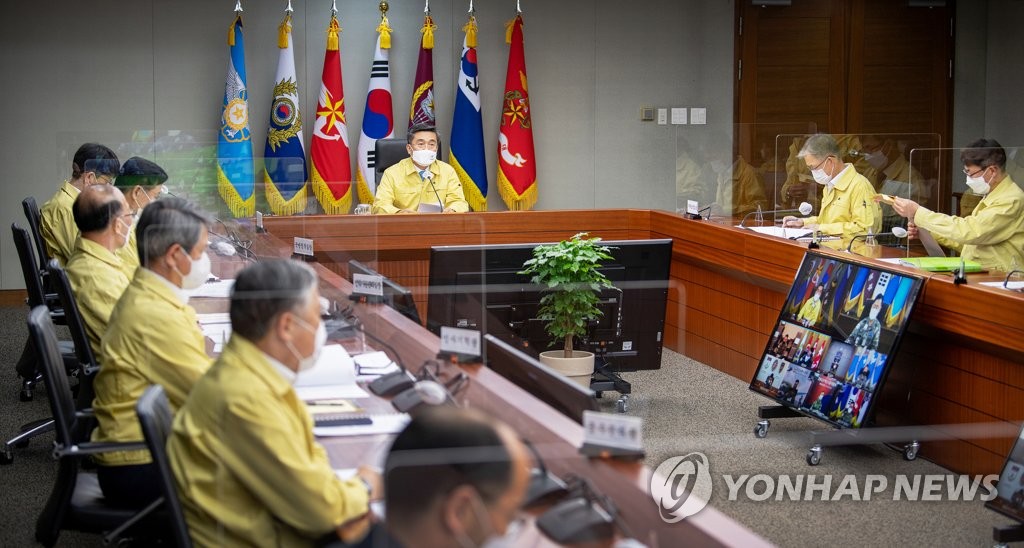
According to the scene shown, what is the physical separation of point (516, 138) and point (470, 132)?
34 centimetres

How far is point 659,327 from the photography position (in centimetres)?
465

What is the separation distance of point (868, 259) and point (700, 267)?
1446mm

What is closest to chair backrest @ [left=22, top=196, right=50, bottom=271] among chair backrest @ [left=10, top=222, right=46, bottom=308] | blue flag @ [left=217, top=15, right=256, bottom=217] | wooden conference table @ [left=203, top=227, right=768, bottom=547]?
chair backrest @ [left=10, top=222, right=46, bottom=308]

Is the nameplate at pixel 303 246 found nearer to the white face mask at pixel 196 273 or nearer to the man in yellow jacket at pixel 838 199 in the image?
the white face mask at pixel 196 273

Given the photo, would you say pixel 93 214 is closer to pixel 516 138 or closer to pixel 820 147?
pixel 820 147

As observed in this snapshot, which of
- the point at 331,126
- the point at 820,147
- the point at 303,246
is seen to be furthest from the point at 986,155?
the point at 331,126

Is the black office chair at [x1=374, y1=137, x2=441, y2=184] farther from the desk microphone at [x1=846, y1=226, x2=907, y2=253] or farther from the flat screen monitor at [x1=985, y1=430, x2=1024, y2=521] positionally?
the flat screen monitor at [x1=985, y1=430, x2=1024, y2=521]

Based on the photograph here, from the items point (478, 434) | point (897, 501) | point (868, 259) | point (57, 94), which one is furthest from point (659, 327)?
point (57, 94)

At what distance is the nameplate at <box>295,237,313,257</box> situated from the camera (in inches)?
151

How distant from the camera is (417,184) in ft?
20.9

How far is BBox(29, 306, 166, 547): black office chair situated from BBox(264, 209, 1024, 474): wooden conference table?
928mm

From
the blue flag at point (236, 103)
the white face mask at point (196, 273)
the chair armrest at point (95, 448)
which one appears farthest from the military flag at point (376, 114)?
the chair armrest at point (95, 448)

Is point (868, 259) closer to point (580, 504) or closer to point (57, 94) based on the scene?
point (580, 504)
